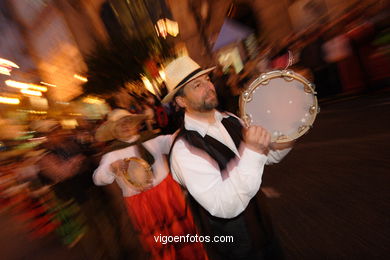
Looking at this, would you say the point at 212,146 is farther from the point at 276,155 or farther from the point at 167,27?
the point at 167,27

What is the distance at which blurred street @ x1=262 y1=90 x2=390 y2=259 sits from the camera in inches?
102

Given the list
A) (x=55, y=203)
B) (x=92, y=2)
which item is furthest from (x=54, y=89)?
(x=55, y=203)

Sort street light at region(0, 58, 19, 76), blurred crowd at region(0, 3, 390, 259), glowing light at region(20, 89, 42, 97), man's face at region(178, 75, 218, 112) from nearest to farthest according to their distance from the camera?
1. man's face at region(178, 75, 218, 112)
2. blurred crowd at region(0, 3, 390, 259)
3. street light at region(0, 58, 19, 76)
4. glowing light at region(20, 89, 42, 97)

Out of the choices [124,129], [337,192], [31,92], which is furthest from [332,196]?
[31,92]

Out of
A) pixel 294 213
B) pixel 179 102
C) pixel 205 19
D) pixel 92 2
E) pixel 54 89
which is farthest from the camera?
pixel 54 89

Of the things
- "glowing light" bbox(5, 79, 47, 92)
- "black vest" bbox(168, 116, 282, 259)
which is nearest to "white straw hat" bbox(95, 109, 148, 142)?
"black vest" bbox(168, 116, 282, 259)

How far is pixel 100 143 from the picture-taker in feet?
10.3

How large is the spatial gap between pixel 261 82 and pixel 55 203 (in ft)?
9.72

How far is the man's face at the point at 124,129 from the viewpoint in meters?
2.87

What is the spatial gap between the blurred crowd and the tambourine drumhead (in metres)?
0.10

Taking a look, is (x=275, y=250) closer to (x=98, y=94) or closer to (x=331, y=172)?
(x=331, y=172)

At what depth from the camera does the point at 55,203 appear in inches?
132

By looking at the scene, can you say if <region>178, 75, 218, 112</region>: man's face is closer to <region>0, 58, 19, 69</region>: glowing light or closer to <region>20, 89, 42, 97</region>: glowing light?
<region>0, 58, 19, 69</region>: glowing light

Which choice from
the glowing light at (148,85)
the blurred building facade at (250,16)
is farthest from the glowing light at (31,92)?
the blurred building facade at (250,16)
